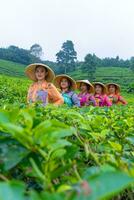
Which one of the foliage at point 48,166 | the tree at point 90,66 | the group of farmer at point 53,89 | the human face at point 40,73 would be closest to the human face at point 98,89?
the group of farmer at point 53,89

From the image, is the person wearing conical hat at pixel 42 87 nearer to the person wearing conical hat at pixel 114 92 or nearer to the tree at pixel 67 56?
the person wearing conical hat at pixel 114 92

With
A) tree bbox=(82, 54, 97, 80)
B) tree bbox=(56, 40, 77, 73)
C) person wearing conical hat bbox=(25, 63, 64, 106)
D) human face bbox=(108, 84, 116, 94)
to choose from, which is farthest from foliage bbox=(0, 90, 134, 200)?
tree bbox=(56, 40, 77, 73)

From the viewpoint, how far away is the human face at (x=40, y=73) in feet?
21.2

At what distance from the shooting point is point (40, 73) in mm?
6570

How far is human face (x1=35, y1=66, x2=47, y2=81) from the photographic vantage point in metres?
6.46

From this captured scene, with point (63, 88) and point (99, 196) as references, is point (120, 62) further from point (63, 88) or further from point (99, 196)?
point (99, 196)

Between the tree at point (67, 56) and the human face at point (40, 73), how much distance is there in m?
62.3

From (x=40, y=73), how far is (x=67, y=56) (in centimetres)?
6715

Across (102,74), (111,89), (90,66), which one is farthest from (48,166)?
(102,74)

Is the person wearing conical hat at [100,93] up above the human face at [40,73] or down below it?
below

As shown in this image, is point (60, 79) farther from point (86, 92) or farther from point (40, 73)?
point (40, 73)

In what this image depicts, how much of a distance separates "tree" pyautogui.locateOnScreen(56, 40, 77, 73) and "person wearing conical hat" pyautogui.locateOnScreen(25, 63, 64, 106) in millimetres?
62141

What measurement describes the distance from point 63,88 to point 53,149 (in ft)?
23.2

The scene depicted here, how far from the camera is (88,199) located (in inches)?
18.2
